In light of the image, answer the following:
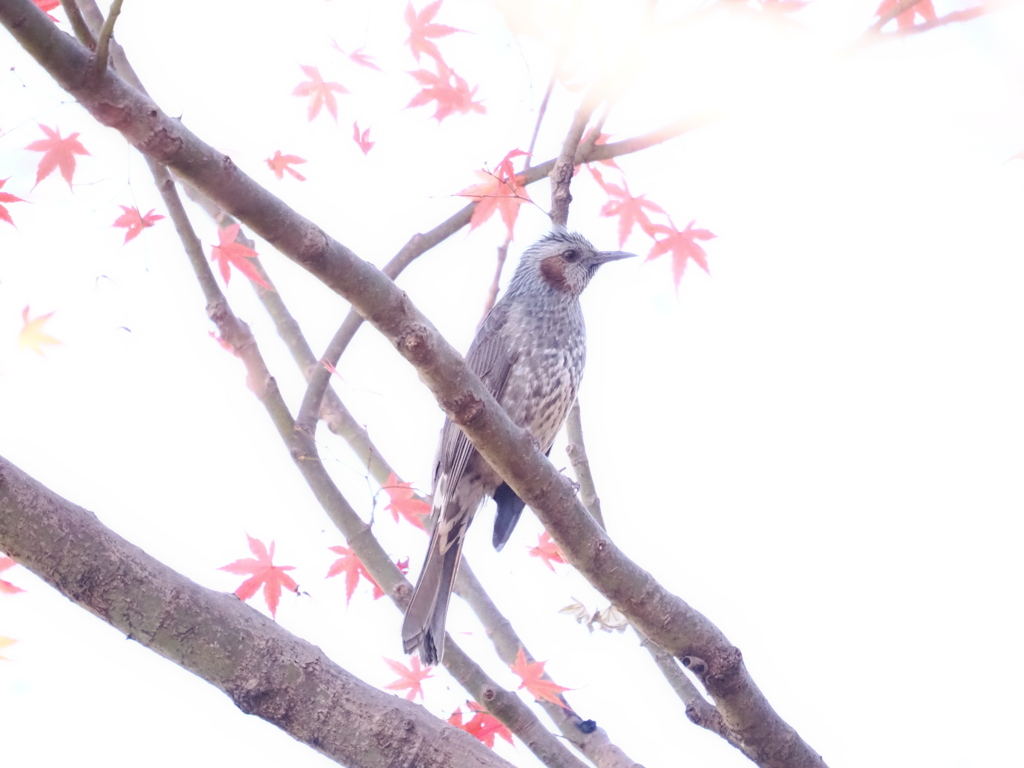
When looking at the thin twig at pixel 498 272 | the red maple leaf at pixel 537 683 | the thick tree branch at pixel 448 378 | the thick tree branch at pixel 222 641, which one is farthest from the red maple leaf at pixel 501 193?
the thick tree branch at pixel 222 641

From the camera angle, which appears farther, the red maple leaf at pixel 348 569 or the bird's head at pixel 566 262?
the bird's head at pixel 566 262

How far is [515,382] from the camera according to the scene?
437cm

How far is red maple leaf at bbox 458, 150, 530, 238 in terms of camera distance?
3.69 metres

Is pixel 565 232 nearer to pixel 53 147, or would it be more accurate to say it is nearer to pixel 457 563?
pixel 457 563

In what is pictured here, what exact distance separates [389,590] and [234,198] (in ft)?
5.88

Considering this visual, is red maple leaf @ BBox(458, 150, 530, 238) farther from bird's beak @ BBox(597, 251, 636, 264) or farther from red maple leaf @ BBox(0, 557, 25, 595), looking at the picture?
red maple leaf @ BBox(0, 557, 25, 595)

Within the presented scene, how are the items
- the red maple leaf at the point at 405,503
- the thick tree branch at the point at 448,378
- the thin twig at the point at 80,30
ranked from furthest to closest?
1. the red maple leaf at the point at 405,503
2. the thin twig at the point at 80,30
3. the thick tree branch at the point at 448,378

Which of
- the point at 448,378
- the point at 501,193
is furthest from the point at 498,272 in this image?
Result: the point at 448,378

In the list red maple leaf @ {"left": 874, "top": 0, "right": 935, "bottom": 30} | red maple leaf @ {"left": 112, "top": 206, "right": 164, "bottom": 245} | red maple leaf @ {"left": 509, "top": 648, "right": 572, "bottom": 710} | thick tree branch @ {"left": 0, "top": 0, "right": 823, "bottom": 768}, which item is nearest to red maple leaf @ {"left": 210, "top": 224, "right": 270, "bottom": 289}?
red maple leaf @ {"left": 112, "top": 206, "right": 164, "bottom": 245}

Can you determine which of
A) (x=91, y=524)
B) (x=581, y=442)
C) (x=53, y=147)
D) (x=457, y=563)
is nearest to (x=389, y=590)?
(x=457, y=563)

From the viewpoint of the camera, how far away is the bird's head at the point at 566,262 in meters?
4.87

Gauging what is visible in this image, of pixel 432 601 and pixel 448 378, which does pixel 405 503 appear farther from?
pixel 448 378

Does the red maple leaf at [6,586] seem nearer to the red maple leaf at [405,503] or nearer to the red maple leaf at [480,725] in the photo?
the red maple leaf at [405,503]

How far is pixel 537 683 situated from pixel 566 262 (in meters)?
2.28
